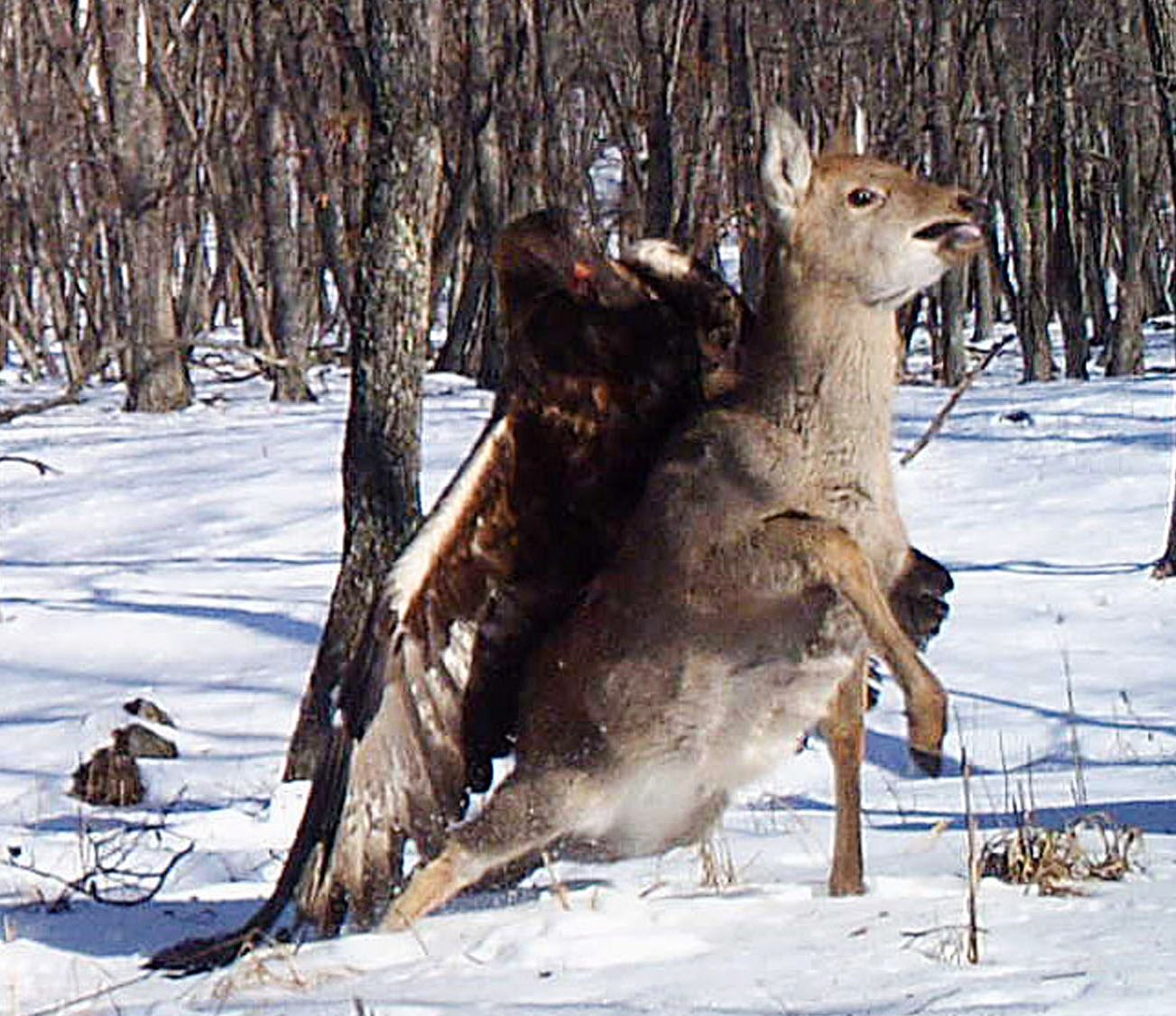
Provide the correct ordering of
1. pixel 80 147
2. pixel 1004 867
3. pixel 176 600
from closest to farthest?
1. pixel 1004 867
2. pixel 176 600
3. pixel 80 147

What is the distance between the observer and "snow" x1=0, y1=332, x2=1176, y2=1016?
4109mm

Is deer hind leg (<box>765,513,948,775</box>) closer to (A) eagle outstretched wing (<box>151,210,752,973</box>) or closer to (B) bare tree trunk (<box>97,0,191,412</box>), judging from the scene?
(A) eagle outstretched wing (<box>151,210,752,973</box>)

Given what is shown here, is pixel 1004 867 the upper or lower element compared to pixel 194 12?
lower

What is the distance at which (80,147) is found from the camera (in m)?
37.1

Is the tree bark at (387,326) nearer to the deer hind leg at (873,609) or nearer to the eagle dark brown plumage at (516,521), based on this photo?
the eagle dark brown plumage at (516,521)

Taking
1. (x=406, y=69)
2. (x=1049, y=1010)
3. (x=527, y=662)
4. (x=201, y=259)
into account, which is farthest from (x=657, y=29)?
(x=1049, y=1010)

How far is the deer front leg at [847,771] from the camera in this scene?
4.96 meters

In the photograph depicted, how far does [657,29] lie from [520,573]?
Result: 18.0m

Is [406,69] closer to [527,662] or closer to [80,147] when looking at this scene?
[527,662]

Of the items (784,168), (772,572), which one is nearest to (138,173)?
(784,168)

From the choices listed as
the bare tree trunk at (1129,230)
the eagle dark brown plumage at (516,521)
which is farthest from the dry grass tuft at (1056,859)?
the bare tree trunk at (1129,230)

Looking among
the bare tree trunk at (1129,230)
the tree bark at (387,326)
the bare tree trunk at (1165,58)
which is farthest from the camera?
the bare tree trunk at (1129,230)

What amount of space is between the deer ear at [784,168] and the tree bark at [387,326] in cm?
267

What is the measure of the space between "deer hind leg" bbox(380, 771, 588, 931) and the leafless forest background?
14.0 metres
